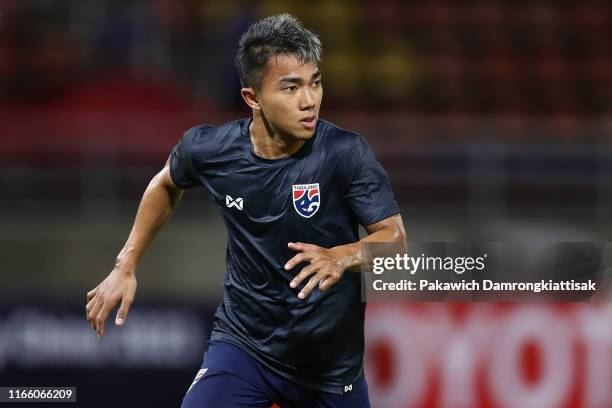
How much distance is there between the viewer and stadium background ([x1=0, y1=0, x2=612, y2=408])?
17.1ft

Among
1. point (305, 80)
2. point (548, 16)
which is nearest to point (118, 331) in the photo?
point (305, 80)

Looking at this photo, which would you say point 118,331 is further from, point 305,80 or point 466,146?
point 466,146

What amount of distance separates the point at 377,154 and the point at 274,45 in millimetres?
3861

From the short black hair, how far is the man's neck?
15 cm

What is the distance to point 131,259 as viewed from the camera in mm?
4246

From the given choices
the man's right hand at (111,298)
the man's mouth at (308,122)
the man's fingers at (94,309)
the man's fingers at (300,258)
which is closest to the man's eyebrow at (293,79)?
the man's mouth at (308,122)

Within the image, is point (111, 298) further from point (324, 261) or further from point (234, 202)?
point (324, 261)

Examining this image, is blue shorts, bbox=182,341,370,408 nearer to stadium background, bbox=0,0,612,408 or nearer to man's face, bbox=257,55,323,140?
man's face, bbox=257,55,323,140

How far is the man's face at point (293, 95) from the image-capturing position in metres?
3.92

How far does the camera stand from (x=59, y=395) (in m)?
5.41

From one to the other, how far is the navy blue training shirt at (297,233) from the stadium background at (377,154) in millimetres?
1144

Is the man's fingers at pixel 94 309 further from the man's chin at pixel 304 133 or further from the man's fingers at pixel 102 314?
the man's chin at pixel 304 133

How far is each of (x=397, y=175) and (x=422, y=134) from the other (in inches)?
27.8

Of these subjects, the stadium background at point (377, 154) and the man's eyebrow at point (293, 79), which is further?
the stadium background at point (377, 154)
